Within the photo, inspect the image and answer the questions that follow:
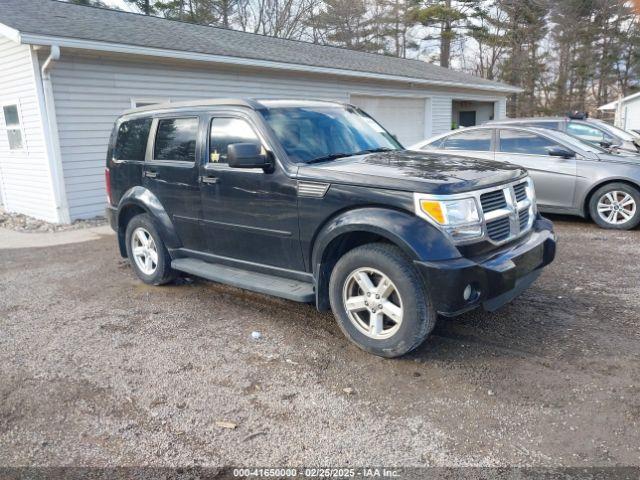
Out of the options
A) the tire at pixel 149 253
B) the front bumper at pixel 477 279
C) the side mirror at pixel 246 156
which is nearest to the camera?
the front bumper at pixel 477 279

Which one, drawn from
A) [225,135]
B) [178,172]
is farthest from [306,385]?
[178,172]

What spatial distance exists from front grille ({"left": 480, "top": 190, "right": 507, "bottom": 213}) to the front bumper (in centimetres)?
30

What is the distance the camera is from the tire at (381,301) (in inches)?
139

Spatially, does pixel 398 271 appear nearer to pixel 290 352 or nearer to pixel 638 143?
pixel 290 352

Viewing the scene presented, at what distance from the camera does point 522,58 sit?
36.7 m

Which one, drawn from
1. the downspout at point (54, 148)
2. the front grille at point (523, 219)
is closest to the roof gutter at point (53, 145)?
the downspout at point (54, 148)

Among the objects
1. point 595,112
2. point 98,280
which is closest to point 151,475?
point 98,280

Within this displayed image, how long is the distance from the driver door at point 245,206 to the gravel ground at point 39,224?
572cm

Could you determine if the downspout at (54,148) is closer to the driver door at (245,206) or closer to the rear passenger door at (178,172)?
the rear passenger door at (178,172)

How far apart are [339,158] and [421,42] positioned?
35721 mm

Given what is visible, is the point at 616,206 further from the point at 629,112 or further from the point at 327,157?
the point at 629,112

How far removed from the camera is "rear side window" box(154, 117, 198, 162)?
5.00 metres

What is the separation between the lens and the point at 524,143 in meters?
8.38

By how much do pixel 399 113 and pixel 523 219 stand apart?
14.4 m
